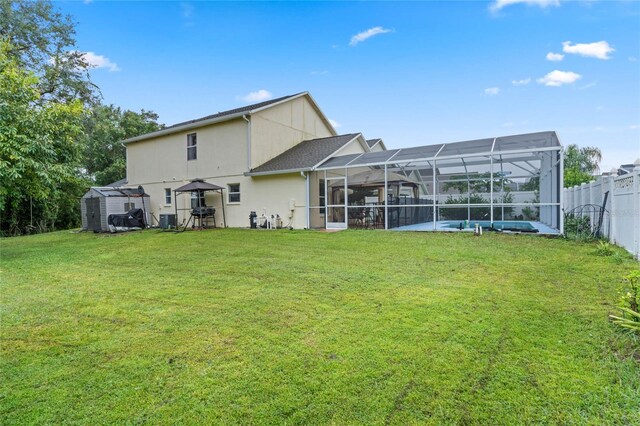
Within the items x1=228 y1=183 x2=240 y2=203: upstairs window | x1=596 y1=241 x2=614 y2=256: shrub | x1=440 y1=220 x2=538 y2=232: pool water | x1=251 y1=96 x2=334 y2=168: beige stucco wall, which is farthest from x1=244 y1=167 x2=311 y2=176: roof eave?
x1=596 y1=241 x2=614 y2=256: shrub

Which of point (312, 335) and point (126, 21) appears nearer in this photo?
point (312, 335)

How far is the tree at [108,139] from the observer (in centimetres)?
2594

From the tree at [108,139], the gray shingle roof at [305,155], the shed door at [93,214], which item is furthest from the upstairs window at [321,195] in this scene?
the tree at [108,139]

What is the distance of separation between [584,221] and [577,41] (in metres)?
7.95

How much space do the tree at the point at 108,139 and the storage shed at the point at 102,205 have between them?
11.0 m

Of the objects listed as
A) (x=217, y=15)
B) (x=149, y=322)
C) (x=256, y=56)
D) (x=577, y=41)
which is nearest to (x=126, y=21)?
(x=217, y=15)

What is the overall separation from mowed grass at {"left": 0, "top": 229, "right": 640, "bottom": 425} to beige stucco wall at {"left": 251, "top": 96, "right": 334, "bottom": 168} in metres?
10.6

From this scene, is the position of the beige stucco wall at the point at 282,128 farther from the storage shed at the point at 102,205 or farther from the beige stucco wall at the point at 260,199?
the storage shed at the point at 102,205

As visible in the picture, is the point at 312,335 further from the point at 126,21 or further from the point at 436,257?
the point at 126,21

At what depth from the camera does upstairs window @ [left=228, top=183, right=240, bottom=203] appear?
52.2ft

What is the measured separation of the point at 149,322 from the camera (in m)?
3.58

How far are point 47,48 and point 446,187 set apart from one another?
24.7 metres

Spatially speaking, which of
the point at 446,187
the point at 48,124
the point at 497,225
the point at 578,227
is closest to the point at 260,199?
the point at 48,124

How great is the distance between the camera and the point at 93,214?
1586 cm
